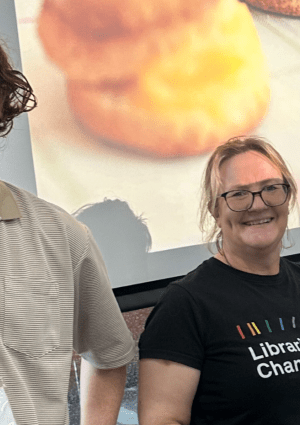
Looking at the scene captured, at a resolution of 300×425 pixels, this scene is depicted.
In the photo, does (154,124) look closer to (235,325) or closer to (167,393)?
(235,325)

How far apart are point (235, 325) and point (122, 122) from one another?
25.9 inches

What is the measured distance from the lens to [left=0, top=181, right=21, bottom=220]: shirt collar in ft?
2.31

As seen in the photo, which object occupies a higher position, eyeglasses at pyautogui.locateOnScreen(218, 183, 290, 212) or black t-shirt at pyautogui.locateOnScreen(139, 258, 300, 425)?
eyeglasses at pyautogui.locateOnScreen(218, 183, 290, 212)

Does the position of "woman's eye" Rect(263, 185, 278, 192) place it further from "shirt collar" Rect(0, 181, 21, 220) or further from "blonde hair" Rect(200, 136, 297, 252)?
"shirt collar" Rect(0, 181, 21, 220)

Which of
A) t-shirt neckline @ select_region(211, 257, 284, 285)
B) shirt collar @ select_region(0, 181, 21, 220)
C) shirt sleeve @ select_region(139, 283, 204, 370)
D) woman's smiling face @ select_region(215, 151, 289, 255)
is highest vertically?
shirt collar @ select_region(0, 181, 21, 220)

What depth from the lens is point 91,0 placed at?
1.35m

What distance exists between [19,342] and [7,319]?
0.04 metres

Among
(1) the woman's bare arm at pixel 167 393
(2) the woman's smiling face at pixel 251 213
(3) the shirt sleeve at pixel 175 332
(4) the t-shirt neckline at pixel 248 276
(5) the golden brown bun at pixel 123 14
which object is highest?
(5) the golden brown bun at pixel 123 14

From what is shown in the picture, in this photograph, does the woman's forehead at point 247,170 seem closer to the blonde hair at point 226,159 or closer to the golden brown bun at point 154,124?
the blonde hair at point 226,159

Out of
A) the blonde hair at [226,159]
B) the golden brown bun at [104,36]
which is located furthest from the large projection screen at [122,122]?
the blonde hair at [226,159]

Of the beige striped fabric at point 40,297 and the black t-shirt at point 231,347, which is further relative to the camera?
the black t-shirt at point 231,347

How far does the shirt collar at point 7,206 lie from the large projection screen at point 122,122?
580 mm

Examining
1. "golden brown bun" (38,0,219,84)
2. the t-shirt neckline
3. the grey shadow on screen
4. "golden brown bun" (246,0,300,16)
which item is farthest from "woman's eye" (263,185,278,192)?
"golden brown bun" (246,0,300,16)

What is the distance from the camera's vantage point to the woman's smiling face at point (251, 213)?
3.64 ft
